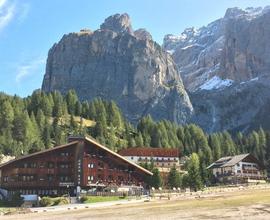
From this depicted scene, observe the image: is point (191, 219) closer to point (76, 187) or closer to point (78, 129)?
point (76, 187)

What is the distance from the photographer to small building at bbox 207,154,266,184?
17025 centimetres

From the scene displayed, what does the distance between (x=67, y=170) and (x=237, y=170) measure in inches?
2687

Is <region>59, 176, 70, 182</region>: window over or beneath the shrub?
Answer: over

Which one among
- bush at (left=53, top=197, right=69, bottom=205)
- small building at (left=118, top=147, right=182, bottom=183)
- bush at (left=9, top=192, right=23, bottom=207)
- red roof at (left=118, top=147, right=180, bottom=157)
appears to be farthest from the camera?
red roof at (left=118, top=147, right=180, bottom=157)

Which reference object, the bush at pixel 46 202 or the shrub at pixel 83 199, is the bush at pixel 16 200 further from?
the shrub at pixel 83 199

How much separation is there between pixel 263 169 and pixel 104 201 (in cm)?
9344

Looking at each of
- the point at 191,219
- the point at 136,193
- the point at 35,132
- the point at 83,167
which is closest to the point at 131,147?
the point at 35,132

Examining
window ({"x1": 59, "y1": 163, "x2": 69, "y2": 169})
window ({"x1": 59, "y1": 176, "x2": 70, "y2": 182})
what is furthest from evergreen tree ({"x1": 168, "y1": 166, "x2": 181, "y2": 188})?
window ({"x1": 59, "y1": 163, "x2": 69, "y2": 169})

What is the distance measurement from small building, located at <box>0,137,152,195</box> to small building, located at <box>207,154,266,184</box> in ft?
162

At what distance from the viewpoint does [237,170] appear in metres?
172

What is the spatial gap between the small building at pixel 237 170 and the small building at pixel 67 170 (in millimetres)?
49444

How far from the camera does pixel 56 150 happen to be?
413ft

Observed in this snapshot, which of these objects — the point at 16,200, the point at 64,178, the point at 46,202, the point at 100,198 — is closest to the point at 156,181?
the point at 64,178

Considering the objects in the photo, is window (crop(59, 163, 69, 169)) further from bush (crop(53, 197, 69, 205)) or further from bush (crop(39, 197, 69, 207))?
bush (crop(53, 197, 69, 205))
